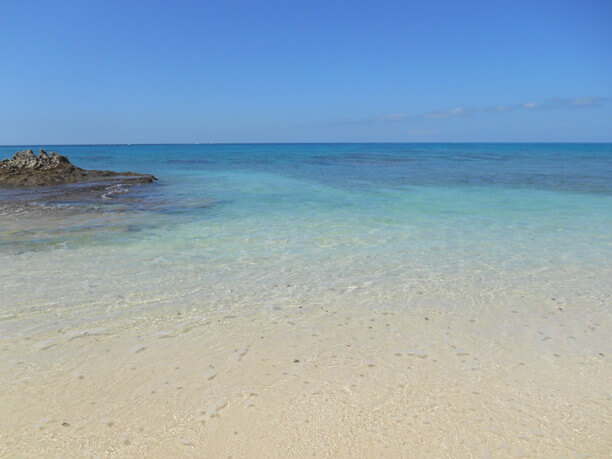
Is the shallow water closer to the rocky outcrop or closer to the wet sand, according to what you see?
the wet sand

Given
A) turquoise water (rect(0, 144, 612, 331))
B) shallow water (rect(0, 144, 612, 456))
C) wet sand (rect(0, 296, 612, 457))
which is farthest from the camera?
turquoise water (rect(0, 144, 612, 331))

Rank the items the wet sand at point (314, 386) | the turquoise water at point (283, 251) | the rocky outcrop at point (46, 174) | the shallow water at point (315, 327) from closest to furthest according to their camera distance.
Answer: the wet sand at point (314, 386) → the shallow water at point (315, 327) → the turquoise water at point (283, 251) → the rocky outcrop at point (46, 174)

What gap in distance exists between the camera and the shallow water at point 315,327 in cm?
302

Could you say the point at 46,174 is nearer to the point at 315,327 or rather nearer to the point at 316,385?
the point at 315,327

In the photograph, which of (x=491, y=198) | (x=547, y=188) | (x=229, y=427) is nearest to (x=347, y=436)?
(x=229, y=427)

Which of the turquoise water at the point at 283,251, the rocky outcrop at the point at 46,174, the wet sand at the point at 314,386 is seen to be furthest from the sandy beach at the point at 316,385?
the rocky outcrop at the point at 46,174

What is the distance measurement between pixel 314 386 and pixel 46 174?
21518 mm

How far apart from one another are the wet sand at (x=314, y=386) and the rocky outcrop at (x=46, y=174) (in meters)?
18.0

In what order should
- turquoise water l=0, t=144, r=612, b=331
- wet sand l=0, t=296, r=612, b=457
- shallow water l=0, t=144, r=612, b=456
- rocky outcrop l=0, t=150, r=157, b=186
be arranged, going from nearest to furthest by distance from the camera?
wet sand l=0, t=296, r=612, b=457, shallow water l=0, t=144, r=612, b=456, turquoise water l=0, t=144, r=612, b=331, rocky outcrop l=0, t=150, r=157, b=186

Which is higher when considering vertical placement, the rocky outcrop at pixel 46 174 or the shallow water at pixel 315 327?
the rocky outcrop at pixel 46 174

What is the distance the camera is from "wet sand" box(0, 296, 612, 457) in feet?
9.29

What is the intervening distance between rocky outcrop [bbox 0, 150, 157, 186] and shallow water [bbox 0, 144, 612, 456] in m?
11.2

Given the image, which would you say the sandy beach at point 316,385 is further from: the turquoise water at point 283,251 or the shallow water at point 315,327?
the turquoise water at point 283,251

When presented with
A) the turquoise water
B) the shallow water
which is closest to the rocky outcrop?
the turquoise water
